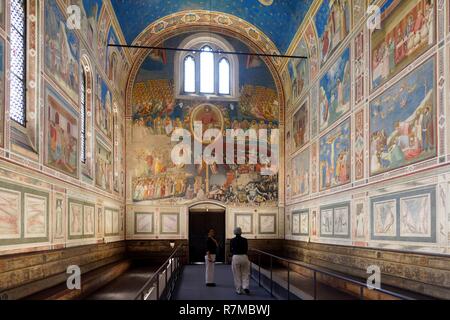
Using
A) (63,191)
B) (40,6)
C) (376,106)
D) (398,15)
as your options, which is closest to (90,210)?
(63,191)

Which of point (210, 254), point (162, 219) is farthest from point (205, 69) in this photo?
point (210, 254)

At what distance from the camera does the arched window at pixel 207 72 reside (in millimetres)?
22078

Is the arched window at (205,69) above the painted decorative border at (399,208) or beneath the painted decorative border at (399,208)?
above

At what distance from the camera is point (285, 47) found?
67.8ft

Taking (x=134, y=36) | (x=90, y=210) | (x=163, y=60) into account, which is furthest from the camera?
(x=163, y=60)

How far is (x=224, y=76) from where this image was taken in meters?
22.4

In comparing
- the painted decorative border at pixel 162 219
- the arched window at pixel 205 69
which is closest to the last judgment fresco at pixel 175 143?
the arched window at pixel 205 69

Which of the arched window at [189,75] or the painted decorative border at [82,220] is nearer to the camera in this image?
the painted decorative border at [82,220]

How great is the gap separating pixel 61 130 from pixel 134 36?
10479 mm

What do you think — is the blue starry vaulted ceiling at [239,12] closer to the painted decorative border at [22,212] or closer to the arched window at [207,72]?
the arched window at [207,72]

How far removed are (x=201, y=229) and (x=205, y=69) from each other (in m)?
8.46

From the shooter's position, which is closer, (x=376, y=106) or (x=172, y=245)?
(x=376, y=106)

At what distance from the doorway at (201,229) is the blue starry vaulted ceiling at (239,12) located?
924 cm
